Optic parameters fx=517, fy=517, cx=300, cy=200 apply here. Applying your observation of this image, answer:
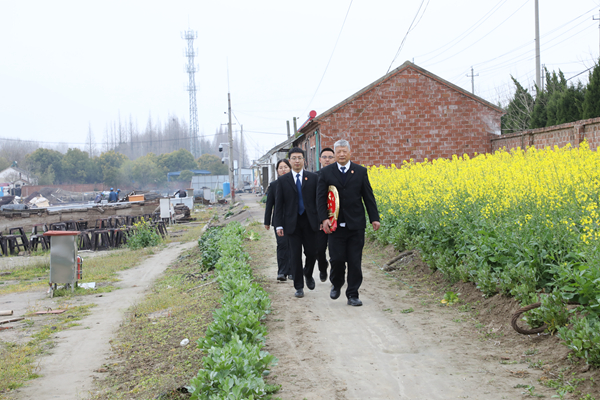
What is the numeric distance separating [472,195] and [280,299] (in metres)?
3.13

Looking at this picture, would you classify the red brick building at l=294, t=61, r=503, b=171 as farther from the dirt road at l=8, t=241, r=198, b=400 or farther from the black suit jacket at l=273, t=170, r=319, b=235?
the black suit jacket at l=273, t=170, r=319, b=235

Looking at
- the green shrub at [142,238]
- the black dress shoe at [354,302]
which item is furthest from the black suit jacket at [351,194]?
the green shrub at [142,238]

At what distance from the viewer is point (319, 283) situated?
873 centimetres

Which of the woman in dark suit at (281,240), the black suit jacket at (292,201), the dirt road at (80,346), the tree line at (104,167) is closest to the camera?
the dirt road at (80,346)

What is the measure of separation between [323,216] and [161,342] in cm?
274

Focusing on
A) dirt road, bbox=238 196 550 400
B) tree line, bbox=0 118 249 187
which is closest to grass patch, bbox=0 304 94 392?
dirt road, bbox=238 196 550 400

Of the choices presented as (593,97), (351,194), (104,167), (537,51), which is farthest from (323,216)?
(104,167)

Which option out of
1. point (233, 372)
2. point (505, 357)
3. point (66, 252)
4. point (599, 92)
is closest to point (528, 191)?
point (505, 357)

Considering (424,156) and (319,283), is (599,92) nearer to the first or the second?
(424,156)

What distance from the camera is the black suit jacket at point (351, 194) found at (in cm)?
672

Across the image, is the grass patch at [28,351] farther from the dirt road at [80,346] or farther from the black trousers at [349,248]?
the black trousers at [349,248]

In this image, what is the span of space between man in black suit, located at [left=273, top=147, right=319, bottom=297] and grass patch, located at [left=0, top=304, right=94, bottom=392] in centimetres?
362

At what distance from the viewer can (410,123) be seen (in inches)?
791

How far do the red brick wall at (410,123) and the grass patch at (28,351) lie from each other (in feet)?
41.2
